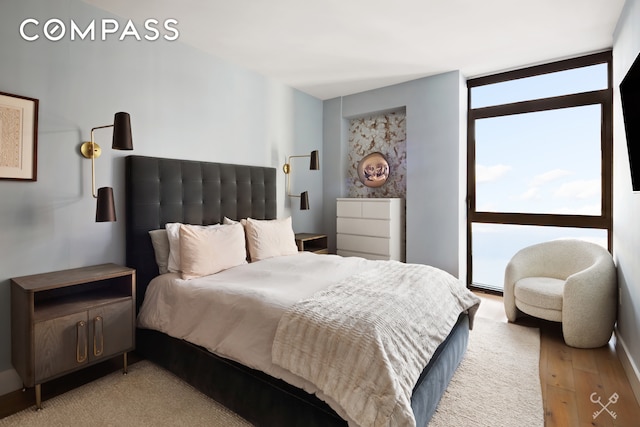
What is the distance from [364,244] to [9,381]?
3.33m

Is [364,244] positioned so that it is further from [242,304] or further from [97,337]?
[97,337]

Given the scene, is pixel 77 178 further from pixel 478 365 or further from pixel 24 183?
pixel 478 365

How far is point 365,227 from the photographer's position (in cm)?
414

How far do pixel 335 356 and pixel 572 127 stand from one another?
361 centimetres

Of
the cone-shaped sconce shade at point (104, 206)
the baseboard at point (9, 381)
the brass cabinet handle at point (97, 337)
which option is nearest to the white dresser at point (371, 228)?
the cone-shaped sconce shade at point (104, 206)

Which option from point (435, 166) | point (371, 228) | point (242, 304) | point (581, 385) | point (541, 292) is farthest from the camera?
point (371, 228)

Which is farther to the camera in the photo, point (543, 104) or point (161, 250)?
point (543, 104)

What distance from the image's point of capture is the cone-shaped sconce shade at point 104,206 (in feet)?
7.06

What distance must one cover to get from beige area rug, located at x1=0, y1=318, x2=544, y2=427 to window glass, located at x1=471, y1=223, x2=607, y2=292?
1.64 m

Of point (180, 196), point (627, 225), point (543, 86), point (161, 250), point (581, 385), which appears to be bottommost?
point (581, 385)

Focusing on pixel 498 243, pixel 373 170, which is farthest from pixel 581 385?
pixel 373 170

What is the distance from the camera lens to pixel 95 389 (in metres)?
2.07

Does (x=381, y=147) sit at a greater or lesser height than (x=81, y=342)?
greater

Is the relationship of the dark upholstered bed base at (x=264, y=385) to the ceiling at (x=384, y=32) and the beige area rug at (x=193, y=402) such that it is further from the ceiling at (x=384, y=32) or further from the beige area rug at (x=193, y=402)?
the ceiling at (x=384, y=32)
